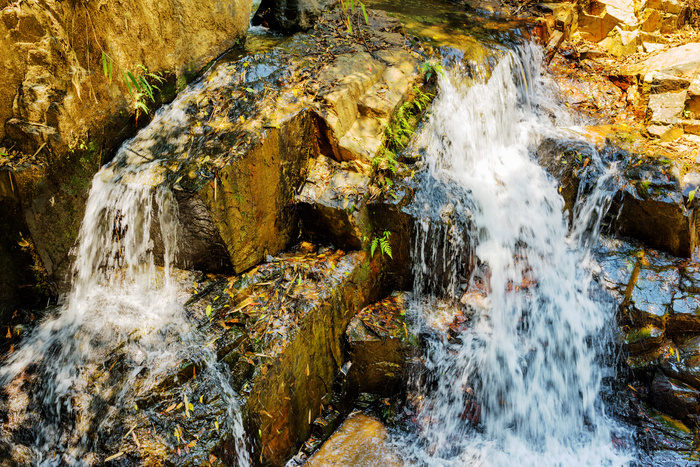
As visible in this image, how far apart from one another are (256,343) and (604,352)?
3.68 metres

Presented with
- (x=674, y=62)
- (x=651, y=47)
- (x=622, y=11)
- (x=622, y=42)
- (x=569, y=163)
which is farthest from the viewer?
(x=622, y=11)

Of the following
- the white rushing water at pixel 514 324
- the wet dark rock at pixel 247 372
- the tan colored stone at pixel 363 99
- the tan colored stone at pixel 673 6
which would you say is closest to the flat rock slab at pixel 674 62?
the tan colored stone at pixel 673 6

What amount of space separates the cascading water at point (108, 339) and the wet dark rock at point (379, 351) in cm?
140

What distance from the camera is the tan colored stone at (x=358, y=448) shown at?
3.82 meters

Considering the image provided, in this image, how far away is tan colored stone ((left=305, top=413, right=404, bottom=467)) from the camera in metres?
3.82

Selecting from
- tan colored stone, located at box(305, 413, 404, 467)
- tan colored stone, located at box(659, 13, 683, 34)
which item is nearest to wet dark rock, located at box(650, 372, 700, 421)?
tan colored stone, located at box(305, 413, 404, 467)

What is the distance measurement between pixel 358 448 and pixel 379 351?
93 cm

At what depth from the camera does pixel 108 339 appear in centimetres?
357

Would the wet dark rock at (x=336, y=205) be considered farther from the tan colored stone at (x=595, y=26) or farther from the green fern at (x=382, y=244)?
the tan colored stone at (x=595, y=26)

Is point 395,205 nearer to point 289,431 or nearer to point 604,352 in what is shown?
point 289,431

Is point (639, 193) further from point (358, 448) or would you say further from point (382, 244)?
point (358, 448)

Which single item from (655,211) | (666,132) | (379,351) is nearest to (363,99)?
(379,351)

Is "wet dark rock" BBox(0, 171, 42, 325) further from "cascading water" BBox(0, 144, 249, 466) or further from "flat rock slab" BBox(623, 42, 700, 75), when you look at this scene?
"flat rock slab" BBox(623, 42, 700, 75)

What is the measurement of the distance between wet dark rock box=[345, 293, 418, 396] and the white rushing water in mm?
303
